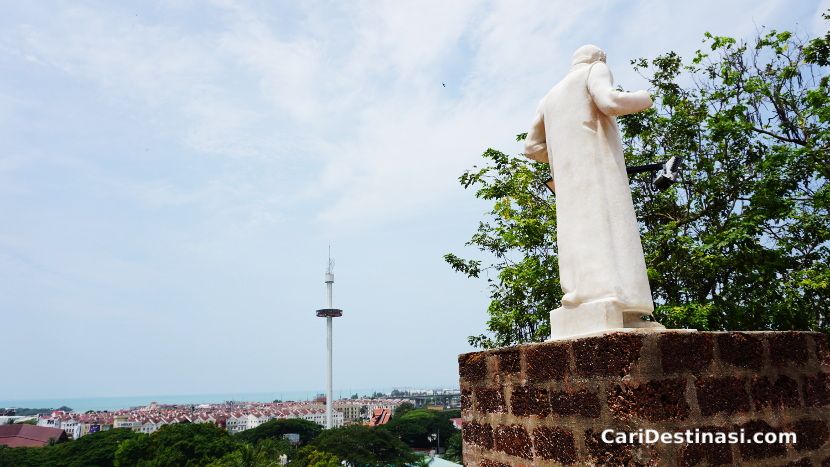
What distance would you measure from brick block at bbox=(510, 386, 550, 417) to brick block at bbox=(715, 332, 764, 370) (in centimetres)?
77

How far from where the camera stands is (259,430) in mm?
58938

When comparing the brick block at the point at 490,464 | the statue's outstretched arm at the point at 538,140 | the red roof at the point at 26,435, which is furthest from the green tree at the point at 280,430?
the statue's outstretched arm at the point at 538,140

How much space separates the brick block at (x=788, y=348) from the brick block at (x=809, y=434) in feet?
0.88

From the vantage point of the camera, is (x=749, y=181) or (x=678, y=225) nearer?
(x=749, y=181)

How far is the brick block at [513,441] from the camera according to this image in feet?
8.87

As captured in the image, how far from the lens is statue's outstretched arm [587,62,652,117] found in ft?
9.03

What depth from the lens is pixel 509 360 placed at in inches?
114

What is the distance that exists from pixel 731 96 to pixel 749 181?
1.49 metres

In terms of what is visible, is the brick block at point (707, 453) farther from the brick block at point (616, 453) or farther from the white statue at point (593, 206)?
the white statue at point (593, 206)

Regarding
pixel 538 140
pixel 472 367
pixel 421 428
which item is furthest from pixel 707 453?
pixel 421 428

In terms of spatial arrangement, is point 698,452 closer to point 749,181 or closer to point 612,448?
point 612,448

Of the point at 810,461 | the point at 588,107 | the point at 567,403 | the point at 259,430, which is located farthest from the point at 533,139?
the point at 259,430

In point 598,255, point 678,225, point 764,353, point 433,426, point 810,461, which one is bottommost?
point 433,426

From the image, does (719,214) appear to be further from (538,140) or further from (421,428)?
(421,428)
